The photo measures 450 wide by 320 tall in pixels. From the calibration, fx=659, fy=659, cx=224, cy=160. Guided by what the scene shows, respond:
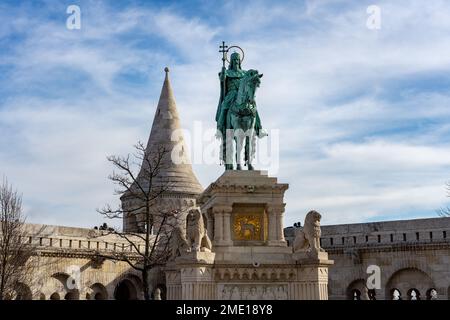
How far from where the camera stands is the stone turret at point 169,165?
118 feet

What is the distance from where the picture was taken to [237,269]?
14.4 metres

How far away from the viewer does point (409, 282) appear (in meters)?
30.3

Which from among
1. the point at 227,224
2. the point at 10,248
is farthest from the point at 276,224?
the point at 10,248

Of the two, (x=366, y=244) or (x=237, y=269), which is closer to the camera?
(x=237, y=269)

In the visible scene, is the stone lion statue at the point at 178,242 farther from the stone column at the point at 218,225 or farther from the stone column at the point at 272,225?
the stone column at the point at 272,225

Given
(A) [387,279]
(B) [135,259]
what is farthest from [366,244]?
(B) [135,259]

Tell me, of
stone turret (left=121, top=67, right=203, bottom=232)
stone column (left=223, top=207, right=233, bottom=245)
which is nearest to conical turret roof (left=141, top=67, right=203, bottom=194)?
stone turret (left=121, top=67, right=203, bottom=232)

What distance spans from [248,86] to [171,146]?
71.9 ft

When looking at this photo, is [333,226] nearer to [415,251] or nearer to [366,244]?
[366,244]

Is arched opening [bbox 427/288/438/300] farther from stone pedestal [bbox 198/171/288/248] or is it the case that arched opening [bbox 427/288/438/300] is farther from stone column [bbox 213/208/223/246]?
stone column [bbox 213/208/223/246]

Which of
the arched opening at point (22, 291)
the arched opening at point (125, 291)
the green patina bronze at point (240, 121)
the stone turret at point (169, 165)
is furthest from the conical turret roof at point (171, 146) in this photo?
the green patina bronze at point (240, 121)

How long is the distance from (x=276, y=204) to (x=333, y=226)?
1744 centimetres

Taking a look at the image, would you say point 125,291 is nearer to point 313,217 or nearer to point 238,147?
point 238,147

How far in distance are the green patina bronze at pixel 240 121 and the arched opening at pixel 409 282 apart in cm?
1657
